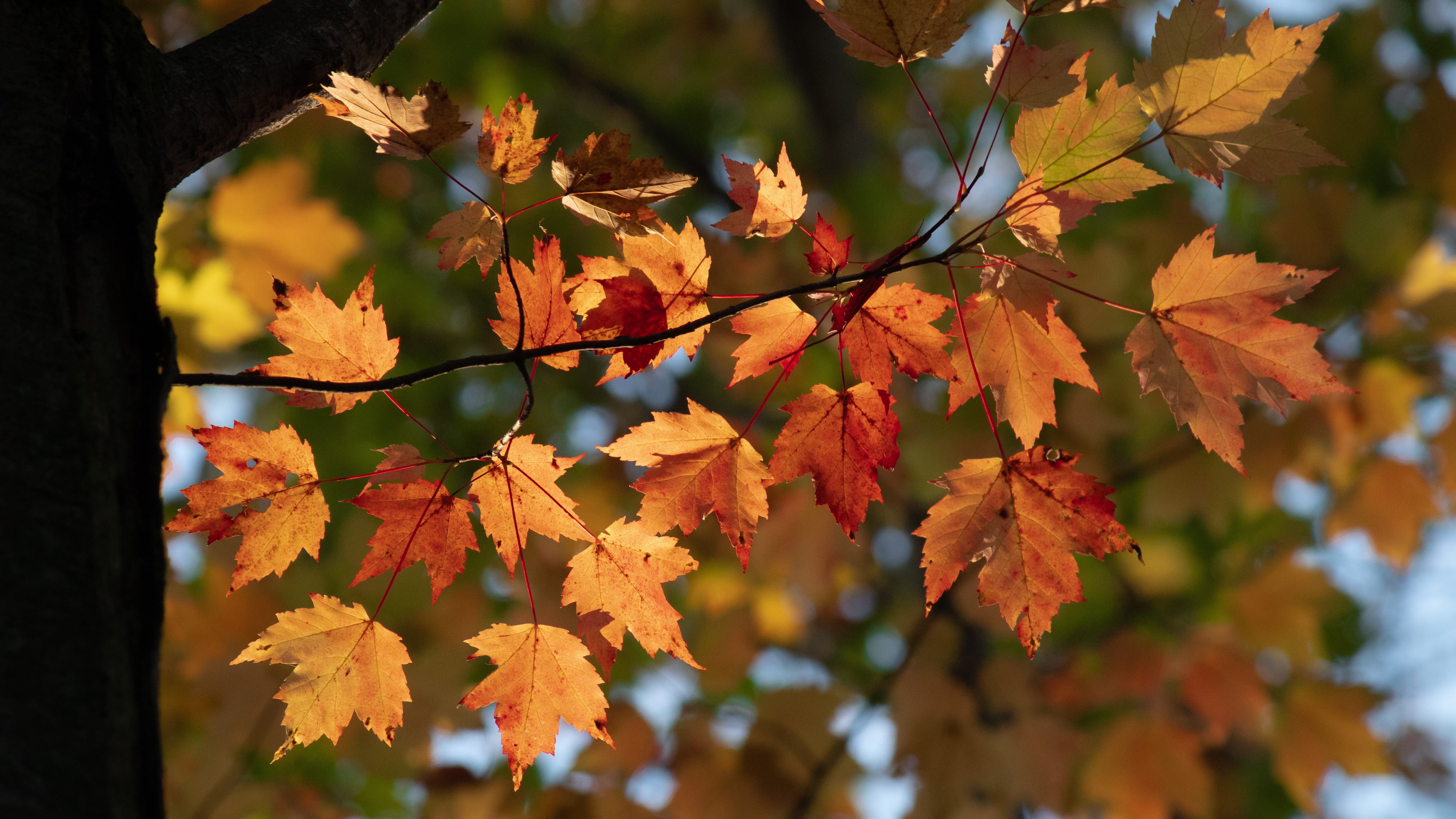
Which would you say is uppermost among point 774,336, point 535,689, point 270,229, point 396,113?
point 396,113

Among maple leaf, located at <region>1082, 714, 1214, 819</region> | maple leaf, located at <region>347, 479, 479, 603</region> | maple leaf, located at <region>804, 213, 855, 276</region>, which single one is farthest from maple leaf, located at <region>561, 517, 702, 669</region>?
maple leaf, located at <region>1082, 714, 1214, 819</region>

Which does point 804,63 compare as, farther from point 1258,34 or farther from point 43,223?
point 43,223

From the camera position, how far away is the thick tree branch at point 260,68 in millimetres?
694

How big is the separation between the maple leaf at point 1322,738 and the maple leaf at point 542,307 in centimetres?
307

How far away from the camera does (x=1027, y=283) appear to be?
85cm

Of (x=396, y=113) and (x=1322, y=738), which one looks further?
(x=1322, y=738)

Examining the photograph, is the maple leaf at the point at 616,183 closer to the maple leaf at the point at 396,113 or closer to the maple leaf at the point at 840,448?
the maple leaf at the point at 396,113

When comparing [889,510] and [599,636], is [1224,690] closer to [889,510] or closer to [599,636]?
[889,510]

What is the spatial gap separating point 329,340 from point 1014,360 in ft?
2.38

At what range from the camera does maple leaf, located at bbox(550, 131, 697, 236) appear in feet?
2.70

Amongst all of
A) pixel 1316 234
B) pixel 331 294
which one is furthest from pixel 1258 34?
pixel 331 294

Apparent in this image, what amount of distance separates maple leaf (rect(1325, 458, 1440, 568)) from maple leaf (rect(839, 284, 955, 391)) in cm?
279

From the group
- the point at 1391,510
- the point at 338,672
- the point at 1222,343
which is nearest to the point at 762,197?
the point at 1222,343

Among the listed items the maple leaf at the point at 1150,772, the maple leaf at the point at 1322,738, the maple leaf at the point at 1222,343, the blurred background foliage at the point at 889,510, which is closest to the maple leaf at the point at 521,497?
the maple leaf at the point at 1222,343
